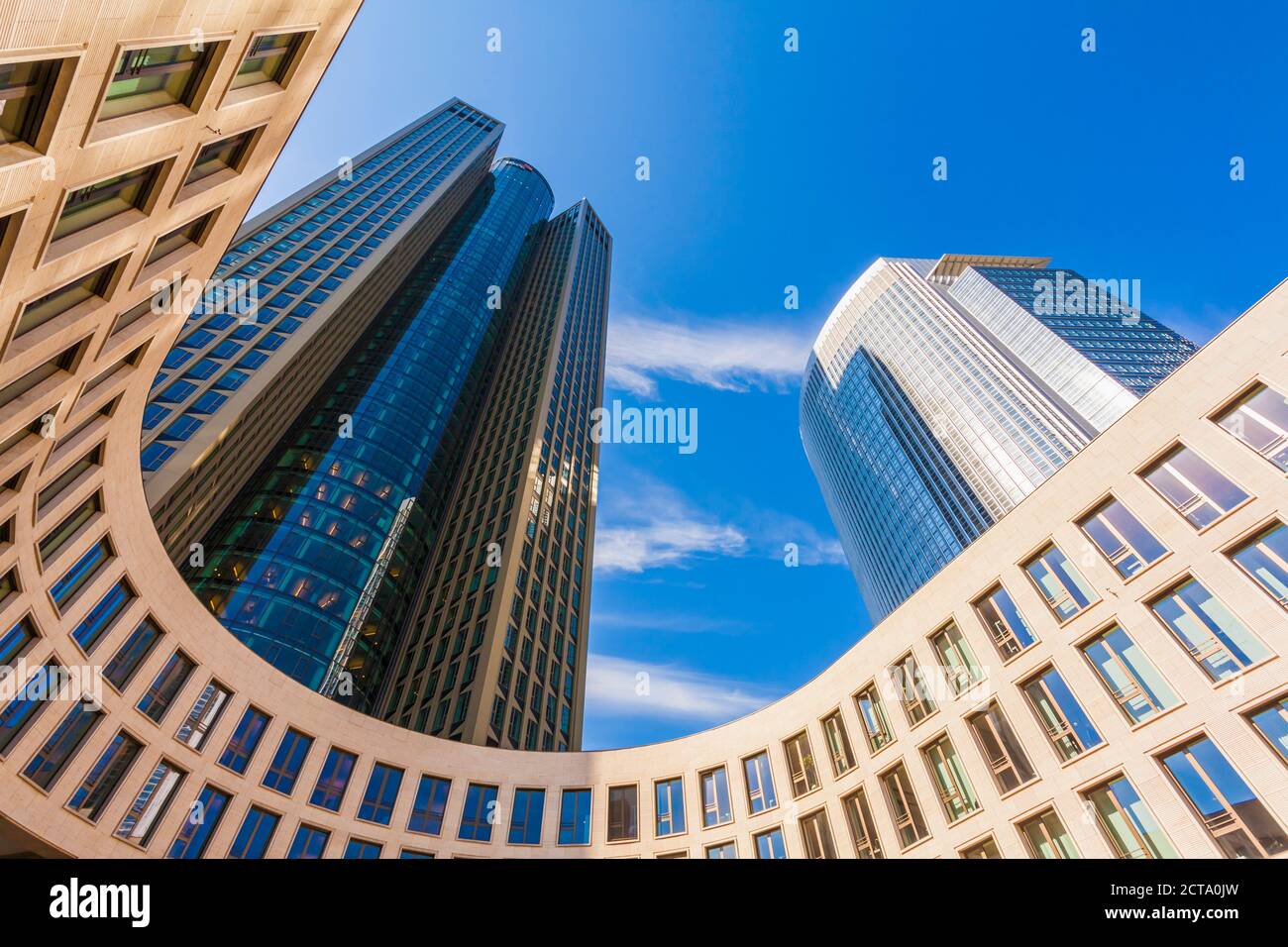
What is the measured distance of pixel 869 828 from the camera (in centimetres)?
2705

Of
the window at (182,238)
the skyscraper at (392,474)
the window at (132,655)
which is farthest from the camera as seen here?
the skyscraper at (392,474)

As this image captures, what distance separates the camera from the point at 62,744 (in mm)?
24359

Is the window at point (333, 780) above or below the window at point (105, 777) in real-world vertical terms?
above

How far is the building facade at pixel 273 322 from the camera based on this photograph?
163 feet

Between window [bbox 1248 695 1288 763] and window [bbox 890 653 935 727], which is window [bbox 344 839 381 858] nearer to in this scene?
window [bbox 890 653 935 727]

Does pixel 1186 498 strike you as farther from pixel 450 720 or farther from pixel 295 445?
pixel 295 445

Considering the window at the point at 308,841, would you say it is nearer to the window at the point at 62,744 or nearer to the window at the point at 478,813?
the window at the point at 478,813

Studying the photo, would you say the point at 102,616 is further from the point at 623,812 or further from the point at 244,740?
the point at 623,812

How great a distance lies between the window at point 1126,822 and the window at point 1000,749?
2.14 meters

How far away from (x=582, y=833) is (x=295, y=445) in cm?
5186

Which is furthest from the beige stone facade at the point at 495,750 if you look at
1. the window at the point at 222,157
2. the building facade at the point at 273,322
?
the building facade at the point at 273,322

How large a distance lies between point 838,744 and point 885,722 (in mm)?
2736

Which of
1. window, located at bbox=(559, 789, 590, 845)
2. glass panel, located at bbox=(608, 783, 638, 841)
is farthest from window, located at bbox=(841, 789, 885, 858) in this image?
window, located at bbox=(559, 789, 590, 845)
